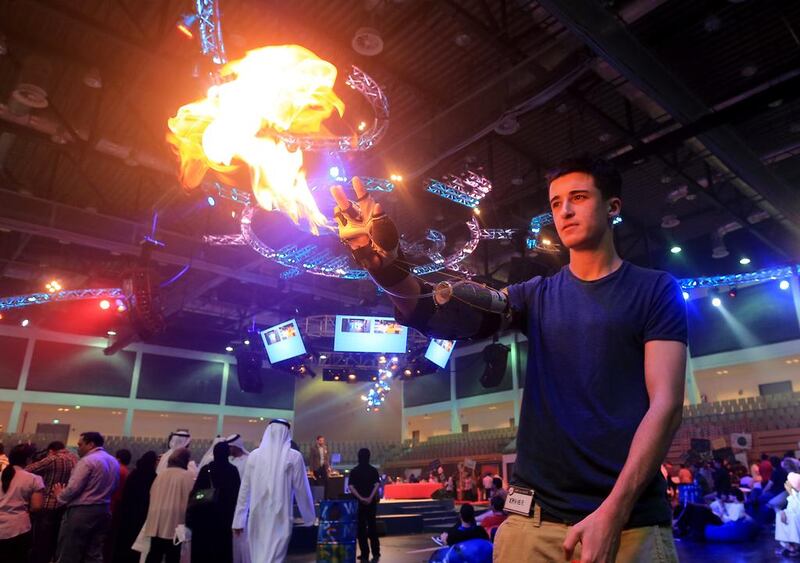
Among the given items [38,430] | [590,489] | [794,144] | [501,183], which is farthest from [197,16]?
[38,430]

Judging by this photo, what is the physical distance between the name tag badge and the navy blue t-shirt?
2 centimetres

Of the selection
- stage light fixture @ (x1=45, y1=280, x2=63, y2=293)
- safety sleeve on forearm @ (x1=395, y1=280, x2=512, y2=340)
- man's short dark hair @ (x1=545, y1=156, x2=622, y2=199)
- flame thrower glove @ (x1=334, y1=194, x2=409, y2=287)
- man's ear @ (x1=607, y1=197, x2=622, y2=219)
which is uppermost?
stage light fixture @ (x1=45, y1=280, x2=63, y2=293)

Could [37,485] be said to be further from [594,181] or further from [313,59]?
[594,181]

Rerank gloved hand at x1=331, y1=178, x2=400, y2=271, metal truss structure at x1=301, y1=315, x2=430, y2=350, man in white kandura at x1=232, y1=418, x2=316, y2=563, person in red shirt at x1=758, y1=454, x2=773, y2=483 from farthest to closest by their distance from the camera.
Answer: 1. metal truss structure at x1=301, y1=315, x2=430, y2=350
2. person in red shirt at x1=758, y1=454, x2=773, y2=483
3. man in white kandura at x1=232, y1=418, x2=316, y2=563
4. gloved hand at x1=331, y1=178, x2=400, y2=271

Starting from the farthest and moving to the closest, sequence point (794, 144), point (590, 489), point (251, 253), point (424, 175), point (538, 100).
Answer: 1. point (251, 253)
2. point (794, 144)
3. point (424, 175)
4. point (538, 100)
5. point (590, 489)

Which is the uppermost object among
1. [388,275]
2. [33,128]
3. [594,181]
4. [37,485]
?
[33,128]

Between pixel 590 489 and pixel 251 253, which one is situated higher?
pixel 251 253

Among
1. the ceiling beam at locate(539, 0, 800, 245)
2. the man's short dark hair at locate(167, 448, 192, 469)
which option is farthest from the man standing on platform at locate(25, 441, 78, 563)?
the ceiling beam at locate(539, 0, 800, 245)

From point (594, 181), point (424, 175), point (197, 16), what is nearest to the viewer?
point (594, 181)

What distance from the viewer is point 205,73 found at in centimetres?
613

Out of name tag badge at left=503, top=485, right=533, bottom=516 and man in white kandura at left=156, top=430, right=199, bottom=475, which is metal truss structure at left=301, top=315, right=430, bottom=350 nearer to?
man in white kandura at left=156, top=430, right=199, bottom=475

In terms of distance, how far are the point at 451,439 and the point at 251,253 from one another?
1541 centimetres

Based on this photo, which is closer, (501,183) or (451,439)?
(501,183)

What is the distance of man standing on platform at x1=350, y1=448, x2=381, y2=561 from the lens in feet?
28.1
